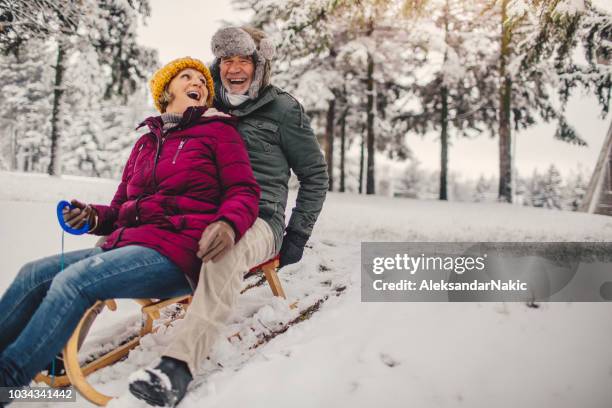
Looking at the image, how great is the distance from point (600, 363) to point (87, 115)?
38.4 m

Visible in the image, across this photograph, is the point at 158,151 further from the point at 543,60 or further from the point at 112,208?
the point at 543,60

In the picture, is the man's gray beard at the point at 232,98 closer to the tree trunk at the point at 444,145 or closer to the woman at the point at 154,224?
the woman at the point at 154,224

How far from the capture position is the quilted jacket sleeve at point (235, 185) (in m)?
2.30

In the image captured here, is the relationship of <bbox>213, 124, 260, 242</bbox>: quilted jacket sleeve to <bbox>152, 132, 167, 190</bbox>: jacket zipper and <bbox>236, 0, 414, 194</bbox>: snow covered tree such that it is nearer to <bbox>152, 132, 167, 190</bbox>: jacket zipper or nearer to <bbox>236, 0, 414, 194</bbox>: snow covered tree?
<bbox>152, 132, 167, 190</bbox>: jacket zipper

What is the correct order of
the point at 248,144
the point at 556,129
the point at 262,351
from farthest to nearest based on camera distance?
1. the point at 556,129
2. the point at 248,144
3. the point at 262,351

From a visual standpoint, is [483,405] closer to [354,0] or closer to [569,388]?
[569,388]

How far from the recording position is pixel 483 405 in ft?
7.32

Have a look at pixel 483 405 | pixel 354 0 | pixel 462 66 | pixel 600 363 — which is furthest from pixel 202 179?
pixel 462 66

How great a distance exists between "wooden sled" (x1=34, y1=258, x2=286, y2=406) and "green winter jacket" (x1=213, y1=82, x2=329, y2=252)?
1.46ft

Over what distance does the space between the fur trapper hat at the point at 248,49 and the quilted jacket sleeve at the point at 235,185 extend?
0.69m

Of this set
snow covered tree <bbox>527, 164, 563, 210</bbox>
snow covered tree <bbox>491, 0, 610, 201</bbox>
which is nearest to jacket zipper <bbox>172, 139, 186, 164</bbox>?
snow covered tree <bbox>491, 0, 610, 201</bbox>

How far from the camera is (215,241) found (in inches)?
86.0

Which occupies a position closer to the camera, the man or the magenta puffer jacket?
the magenta puffer jacket

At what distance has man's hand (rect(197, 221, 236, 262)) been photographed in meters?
2.18
